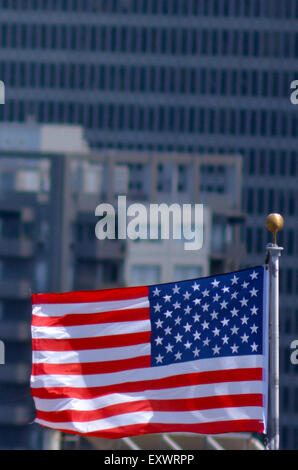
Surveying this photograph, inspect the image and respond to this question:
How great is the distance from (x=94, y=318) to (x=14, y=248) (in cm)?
13814

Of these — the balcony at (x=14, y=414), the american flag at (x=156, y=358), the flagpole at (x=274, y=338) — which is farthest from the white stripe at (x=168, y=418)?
the balcony at (x=14, y=414)

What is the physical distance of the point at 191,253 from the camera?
165 meters

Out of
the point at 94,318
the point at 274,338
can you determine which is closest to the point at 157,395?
the point at 94,318

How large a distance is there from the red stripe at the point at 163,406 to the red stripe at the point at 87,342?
906mm

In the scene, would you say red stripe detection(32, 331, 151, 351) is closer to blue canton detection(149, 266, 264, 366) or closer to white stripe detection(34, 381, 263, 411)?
blue canton detection(149, 266, 264, 366)

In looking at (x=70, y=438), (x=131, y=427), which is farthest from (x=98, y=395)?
(x=70, y=438)

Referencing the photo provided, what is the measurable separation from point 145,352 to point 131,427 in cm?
113

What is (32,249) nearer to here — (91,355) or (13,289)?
(13,289)

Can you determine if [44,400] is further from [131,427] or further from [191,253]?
[191,253]

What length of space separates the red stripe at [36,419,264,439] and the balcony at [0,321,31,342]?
133882 mm

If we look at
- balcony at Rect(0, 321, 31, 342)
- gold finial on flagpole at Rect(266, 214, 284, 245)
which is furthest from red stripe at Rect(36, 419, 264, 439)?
Answer: balcony at Rect(0, 321, 31, 342)

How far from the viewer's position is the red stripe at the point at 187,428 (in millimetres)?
20562

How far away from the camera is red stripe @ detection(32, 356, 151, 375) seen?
20781 millimetres

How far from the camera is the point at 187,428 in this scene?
20.7 m
